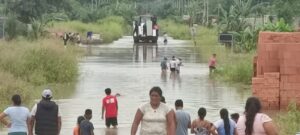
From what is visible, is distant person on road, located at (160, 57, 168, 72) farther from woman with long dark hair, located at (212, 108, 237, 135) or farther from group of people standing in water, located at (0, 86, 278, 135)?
woman with long dark hair, located at (212, 108, 237, 135)

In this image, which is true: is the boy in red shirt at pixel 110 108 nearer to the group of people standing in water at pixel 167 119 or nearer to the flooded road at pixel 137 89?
the flooded road at pixel 137 89

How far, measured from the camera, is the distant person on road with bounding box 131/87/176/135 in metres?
9.92

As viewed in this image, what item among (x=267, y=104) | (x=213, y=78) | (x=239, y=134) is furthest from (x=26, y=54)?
(x=239, y=134)

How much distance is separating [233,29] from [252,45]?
35.7ft

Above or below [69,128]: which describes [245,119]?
above

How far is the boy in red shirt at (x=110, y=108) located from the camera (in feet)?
59.7

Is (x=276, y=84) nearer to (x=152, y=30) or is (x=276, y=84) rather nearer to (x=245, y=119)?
(x=245, y=119)

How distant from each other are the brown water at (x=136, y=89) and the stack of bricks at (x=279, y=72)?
989 mm

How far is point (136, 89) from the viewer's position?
1154 inches

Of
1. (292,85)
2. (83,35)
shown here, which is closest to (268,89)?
(292,85)

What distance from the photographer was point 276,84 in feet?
74.5

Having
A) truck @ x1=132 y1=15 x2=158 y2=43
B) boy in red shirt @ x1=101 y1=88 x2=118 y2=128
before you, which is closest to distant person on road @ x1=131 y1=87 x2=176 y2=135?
boy in red shirt @ x1=101 y1=88 x2=118 y2=128

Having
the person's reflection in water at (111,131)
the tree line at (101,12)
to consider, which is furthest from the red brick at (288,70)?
the tree line at (101,12)

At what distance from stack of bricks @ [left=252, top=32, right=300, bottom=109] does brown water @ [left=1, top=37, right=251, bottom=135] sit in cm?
99
